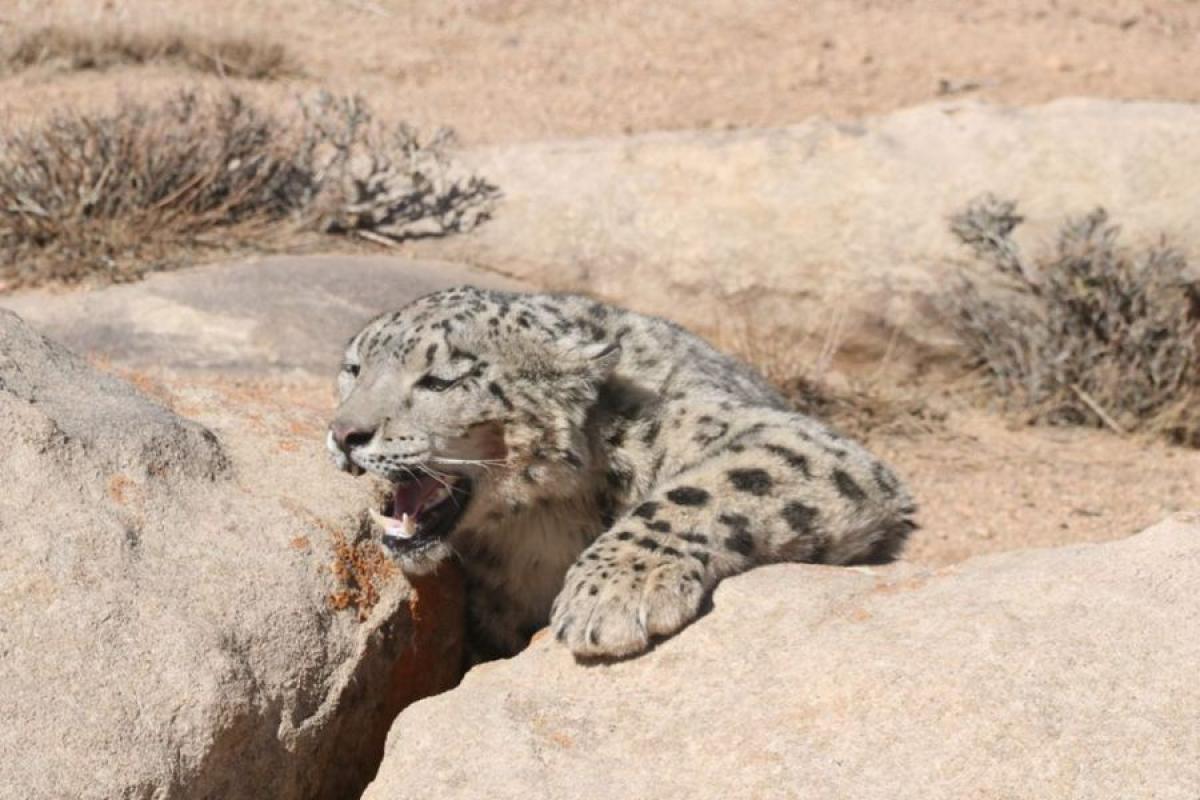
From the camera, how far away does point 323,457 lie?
495cm

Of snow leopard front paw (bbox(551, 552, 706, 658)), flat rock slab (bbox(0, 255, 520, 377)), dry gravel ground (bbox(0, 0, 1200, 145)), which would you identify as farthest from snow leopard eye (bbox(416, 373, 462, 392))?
dry gravel ground (bbox(0, 0, 1200, 145))

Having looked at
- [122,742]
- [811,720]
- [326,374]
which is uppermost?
[811,720]

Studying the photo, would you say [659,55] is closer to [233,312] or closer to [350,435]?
[233,312]

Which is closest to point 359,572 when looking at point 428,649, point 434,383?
point 428,649

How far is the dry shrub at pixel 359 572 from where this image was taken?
445cm

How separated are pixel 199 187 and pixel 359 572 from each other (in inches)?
208

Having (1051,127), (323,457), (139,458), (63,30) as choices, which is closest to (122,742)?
(139,458)

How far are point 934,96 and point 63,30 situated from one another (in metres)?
7.07

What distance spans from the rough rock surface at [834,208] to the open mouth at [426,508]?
4.75m

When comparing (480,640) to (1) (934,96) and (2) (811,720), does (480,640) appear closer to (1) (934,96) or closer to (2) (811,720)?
(2) (811,720)

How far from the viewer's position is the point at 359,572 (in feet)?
15.0

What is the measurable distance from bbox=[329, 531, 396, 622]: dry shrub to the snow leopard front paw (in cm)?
61

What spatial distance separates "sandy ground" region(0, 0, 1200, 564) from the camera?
1276 cm

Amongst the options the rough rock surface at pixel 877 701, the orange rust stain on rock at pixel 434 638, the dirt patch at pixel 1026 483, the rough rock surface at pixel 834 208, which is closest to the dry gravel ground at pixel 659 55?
the rough rock surface at pixel 834 208
